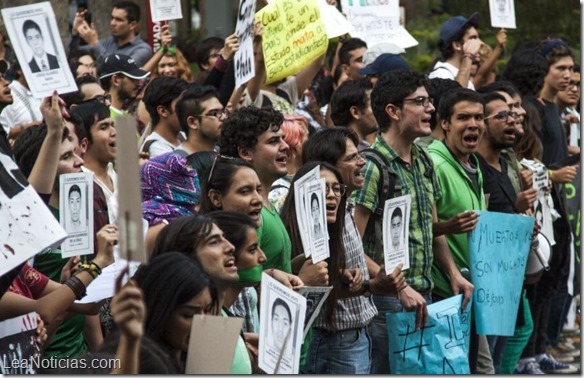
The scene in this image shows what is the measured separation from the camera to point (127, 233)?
11.8ft

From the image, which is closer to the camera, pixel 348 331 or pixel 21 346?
pixel 21 346

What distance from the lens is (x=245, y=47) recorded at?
8.66 m

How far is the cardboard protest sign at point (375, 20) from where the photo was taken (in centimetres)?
1080

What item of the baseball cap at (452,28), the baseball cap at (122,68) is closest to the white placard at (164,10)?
the baseball cap at (122,68)

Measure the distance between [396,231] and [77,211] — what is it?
6.04 ft

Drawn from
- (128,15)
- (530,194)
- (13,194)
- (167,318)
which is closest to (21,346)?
(13,194)

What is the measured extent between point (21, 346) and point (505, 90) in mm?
4522

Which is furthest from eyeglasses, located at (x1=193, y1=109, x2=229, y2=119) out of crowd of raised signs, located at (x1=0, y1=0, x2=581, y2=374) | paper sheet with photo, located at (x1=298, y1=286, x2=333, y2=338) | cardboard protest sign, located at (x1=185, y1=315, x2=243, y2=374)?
cardboard protest sign, located at (x1=185, y1=315, x2=243, y2=374)

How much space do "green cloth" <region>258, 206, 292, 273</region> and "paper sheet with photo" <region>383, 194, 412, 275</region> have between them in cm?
92

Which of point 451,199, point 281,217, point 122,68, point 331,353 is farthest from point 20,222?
point 122,68

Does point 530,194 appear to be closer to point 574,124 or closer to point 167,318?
point 574,124

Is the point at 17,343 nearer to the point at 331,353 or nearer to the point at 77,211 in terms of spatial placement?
the point at 77,211

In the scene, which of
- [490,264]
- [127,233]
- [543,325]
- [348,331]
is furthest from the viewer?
[543,325]

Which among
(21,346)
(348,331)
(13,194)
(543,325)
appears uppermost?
(13,194)
